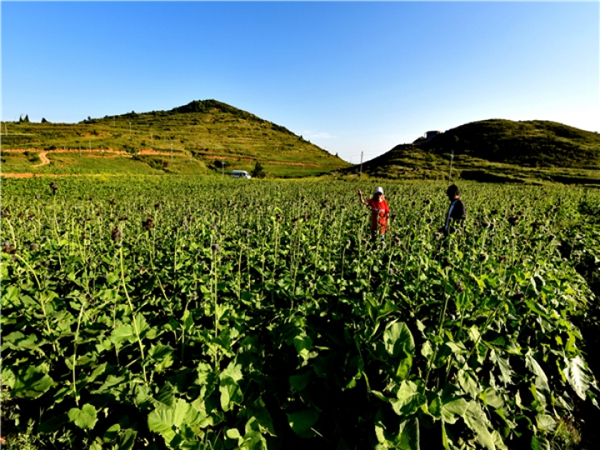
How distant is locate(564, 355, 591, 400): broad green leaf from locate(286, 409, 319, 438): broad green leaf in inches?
116

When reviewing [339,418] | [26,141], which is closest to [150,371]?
[339,418]

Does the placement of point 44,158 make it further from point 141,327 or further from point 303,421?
point 303,421

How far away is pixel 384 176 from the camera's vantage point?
194 ft

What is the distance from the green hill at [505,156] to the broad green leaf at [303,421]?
53702 mm

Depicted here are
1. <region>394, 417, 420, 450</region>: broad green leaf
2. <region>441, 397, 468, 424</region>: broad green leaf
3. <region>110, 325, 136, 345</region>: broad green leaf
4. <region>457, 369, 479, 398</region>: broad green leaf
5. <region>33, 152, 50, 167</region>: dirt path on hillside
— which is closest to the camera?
<region>394, 417, 420, 450</region>: broad green leaf

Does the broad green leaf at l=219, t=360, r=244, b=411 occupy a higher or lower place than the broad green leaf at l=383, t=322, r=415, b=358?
lower

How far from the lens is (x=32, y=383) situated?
282cm

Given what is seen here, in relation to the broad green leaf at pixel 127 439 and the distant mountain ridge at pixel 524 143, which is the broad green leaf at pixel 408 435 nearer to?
the broad green leaf at pixel 127 439

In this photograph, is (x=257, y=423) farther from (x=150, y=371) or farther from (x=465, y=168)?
(x=465, y=168)

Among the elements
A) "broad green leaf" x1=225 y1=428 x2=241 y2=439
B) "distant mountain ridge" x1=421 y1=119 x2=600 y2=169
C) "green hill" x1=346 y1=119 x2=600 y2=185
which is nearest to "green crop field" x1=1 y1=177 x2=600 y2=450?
"broad green leaf" x1=225 y1=428 x2=241 y2=439

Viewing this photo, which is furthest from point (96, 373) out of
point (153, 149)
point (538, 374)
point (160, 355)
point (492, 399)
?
point (153, 149)

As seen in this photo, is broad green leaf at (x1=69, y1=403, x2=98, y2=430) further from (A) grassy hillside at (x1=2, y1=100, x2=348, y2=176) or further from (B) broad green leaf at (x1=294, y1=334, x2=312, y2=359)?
(A) grassy hillside at (x1=2, y1=100, x2=348, y2=176)

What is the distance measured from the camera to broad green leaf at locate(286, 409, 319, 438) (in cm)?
246

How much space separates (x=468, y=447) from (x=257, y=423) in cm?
192
